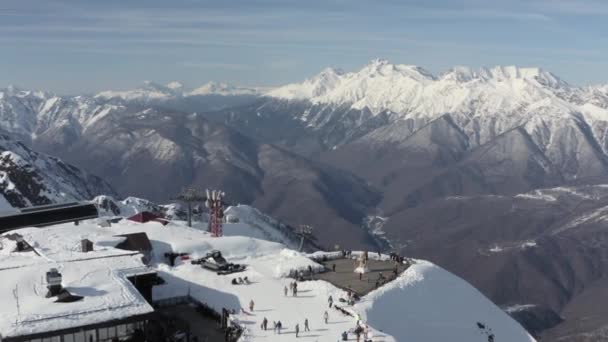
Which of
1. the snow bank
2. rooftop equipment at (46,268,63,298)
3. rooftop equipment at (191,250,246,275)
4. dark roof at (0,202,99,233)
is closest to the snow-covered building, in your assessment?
rooftop equipment at (46,268,63,298)

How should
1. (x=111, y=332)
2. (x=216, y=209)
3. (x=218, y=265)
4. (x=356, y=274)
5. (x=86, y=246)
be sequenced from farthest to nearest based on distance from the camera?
(x=216, y=209) → (x=356, y=274) → (x=218, y=265) → (x=86, y=246) → (x=111, y=332)

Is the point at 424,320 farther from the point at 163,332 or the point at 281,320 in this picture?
the point at 163,332

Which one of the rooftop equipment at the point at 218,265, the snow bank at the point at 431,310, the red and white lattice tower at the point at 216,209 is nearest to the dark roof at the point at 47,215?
the red and white lattice tower at the point at 216,209

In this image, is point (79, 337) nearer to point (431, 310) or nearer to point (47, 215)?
point (431, 310)

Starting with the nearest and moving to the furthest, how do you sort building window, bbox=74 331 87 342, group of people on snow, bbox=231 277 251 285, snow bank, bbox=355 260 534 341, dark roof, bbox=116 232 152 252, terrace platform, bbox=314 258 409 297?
building window, bbox=74 331 87 342, snow bank, bbox=355 260 534 341, group of people on snow, bbox=231 277 251 285, terrace platform, bbox=314 258 409 297, dark roof, bbox=116 232 152 252

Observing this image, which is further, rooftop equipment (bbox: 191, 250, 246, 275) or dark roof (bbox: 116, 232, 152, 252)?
dark roof (bbox: 116, 232, 152, 252)

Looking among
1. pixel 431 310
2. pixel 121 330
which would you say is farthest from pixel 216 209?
pixel 121 330

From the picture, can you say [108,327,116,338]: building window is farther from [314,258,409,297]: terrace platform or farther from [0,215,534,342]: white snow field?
[314,258,409,297]: terrace platform
